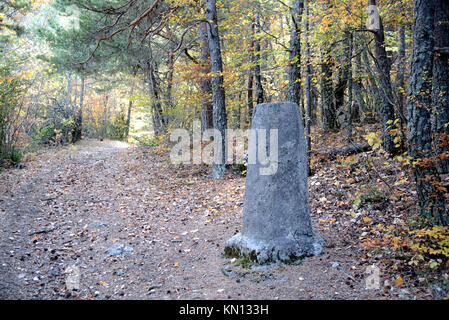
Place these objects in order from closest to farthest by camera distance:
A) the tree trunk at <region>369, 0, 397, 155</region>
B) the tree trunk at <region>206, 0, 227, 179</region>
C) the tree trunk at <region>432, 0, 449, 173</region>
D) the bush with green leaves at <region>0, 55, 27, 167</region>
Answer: the tree trunk at <region>432, 0, 449, 173</region> → the tree trunk at <region>369, 0, 397, 155</region> → the bush with green leaves at <region>0, 55, 27, 167</region> → the tree trunk at <region>206, 0, 227, 179</region>

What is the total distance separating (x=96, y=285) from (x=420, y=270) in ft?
13.5

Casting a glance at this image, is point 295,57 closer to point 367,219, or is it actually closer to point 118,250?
point 367,219

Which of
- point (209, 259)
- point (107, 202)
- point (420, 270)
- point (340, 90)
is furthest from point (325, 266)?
point (340, 90)

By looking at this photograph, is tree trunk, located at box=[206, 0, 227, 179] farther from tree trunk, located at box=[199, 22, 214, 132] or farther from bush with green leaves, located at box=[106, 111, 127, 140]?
bush with green leaves, located at box=[106, 111, 127, 140]

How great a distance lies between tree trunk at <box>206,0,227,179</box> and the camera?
855 centimetres

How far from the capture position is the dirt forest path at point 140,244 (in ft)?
11.7

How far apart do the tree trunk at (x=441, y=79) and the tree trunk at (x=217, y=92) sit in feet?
16.9

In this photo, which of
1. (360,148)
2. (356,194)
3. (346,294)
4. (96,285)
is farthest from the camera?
(360,148)

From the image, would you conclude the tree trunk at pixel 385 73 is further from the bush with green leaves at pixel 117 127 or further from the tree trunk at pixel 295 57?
the bush with green leaves at pixel 117 127

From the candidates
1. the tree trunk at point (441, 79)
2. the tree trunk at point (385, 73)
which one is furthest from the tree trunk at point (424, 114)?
the tree trunk at point (385, 73)

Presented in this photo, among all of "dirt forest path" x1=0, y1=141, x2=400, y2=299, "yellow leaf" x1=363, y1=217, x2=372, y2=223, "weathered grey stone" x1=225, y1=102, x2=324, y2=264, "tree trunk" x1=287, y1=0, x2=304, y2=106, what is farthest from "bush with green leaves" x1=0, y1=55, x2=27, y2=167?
"yellow leaf" x1=363, y1=217, x2=372, y2=223

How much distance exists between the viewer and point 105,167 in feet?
36.6

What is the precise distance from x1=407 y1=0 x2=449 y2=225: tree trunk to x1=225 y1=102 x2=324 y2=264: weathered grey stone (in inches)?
55.2

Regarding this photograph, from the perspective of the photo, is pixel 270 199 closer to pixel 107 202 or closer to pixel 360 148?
pixel 360 148
